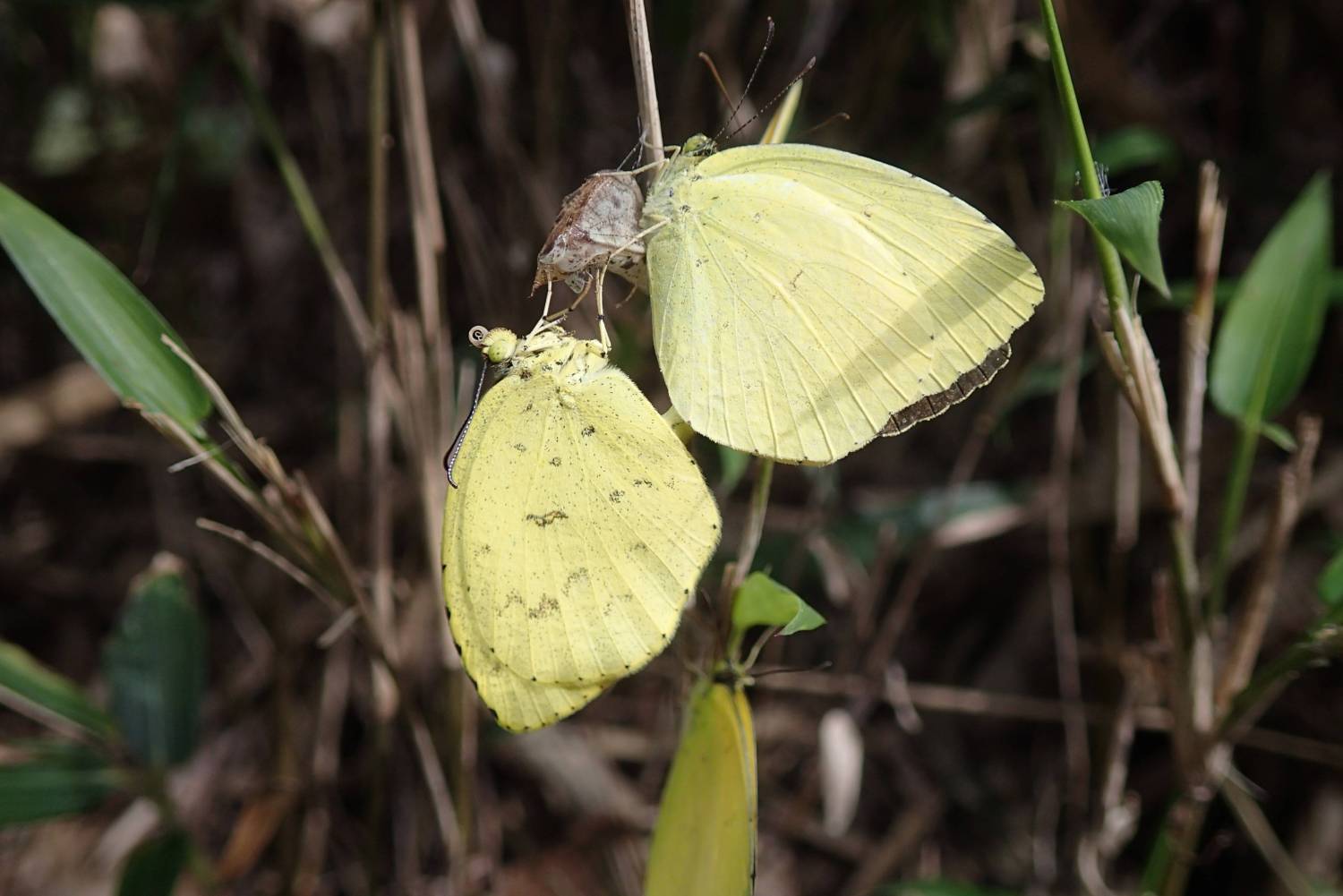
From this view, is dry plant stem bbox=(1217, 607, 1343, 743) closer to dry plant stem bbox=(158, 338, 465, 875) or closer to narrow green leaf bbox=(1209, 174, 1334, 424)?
narrow green leaf bbox=(1209, 174, 1334, 424)

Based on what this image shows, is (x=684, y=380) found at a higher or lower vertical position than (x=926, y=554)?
higher

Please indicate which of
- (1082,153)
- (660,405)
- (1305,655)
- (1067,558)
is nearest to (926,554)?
(1067,558)

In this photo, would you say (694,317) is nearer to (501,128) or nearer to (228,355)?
(501,128)

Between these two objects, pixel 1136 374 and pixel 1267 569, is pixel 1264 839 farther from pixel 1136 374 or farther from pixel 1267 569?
pixel 1136 374

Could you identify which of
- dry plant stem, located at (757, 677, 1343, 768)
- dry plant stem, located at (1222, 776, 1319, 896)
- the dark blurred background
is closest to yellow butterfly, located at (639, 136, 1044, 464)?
the dark blurred background

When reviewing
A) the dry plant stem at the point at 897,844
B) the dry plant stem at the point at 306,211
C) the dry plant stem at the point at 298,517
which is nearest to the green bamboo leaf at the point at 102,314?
the dry plant stem at the point at 298,517

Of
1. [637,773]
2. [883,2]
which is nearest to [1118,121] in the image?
[883,2]
